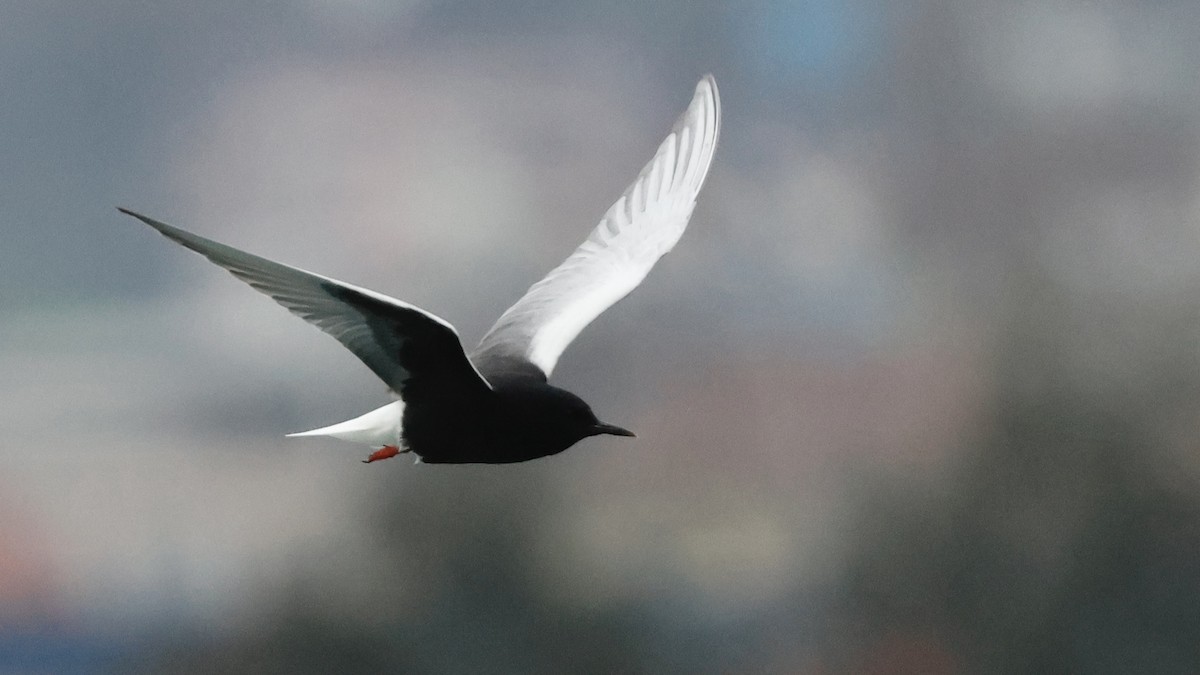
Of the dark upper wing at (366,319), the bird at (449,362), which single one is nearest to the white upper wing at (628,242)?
the bird at (449,362)

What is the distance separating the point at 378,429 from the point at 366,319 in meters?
0.31

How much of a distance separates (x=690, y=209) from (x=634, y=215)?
0.13 m

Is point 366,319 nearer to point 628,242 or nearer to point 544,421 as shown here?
point 544,421

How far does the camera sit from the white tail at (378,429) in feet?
7.76

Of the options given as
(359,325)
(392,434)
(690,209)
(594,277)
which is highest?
(690,209)

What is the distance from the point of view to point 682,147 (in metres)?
3.21

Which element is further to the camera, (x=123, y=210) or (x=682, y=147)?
(x=682, y=147)

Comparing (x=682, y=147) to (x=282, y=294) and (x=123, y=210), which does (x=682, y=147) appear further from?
(x=123, y=210)

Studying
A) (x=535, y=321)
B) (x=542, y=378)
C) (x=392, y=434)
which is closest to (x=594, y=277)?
(x=535, y=321)

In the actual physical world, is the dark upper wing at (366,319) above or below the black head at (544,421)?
above

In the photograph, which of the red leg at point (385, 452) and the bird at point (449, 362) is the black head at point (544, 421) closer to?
the bird at point (449, 362)

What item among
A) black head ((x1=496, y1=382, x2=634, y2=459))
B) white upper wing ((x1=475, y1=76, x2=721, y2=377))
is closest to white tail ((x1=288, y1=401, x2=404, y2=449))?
black head ((x1=496, y1=382, x2=634, y2=459))

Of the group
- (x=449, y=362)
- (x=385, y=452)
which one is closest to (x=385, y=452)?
(x=385, y=452)

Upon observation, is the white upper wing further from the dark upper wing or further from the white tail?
the dark upper wing
